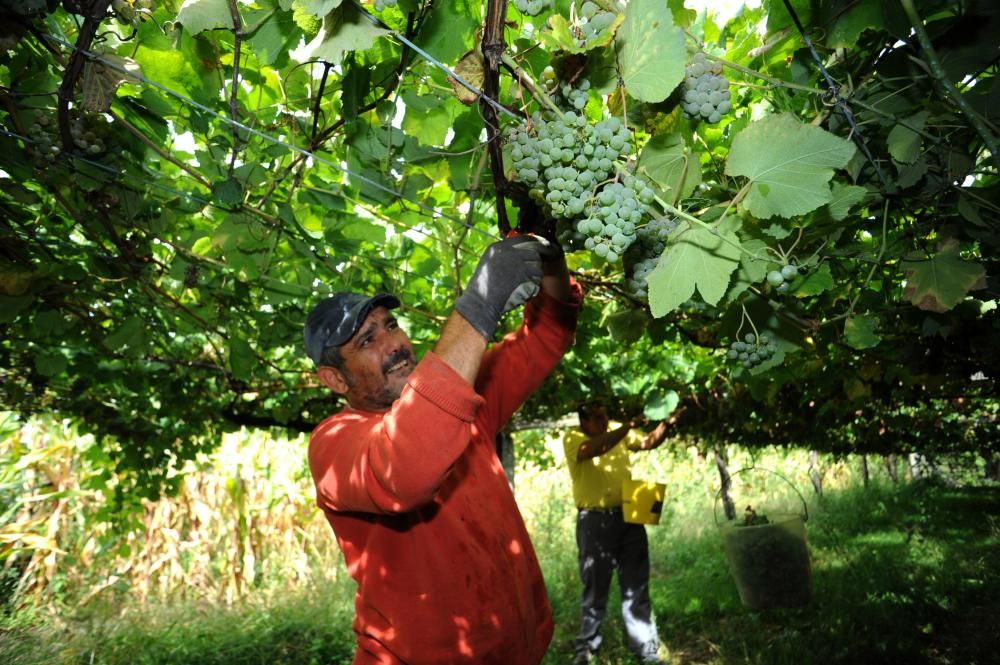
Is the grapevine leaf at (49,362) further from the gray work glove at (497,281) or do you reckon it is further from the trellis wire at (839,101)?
the trellis wire at (839,101)

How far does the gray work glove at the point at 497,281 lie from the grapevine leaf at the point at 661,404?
3.75 meters

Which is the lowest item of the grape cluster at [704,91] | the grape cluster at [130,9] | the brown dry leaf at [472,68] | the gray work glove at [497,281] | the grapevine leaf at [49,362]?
the gray work glove at [497,281]

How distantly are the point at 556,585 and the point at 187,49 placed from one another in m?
7.17

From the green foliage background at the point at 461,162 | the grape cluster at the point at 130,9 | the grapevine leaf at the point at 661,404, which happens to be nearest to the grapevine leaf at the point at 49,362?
the green foliage background at the point at 461,162

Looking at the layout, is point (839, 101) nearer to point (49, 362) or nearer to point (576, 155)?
point (576, 155)

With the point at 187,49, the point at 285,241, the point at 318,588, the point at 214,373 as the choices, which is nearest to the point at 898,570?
the point at 318,588

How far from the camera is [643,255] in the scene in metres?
1.45

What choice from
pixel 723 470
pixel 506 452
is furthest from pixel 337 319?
pixel 723 470

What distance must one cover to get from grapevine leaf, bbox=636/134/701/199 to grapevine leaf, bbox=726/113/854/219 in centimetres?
10

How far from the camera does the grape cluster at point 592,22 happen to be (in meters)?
1.09

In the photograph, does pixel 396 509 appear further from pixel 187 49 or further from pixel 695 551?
pixel 695 551

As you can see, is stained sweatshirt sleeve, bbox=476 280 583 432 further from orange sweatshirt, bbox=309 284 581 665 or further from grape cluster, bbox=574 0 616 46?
grape cluster, bbox=574 0 616 46

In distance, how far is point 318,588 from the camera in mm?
7867

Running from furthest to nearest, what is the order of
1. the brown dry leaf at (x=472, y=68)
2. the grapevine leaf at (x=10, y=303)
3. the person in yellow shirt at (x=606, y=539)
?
the person in yellow shirt at (x=606, y=539), the grapevine leaf at (x=10, y=303), the brown dry leaf at (x=472, y=68)
